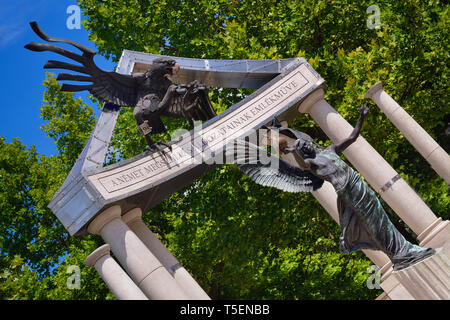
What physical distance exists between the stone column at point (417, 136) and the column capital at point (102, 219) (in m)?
7.14

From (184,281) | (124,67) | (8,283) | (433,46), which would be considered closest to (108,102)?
(124,67)

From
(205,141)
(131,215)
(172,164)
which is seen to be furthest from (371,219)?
(131,215)

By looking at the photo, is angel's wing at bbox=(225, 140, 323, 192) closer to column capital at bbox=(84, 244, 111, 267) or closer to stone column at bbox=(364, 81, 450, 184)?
column capital at bbox=(84, 244, 111, 267)

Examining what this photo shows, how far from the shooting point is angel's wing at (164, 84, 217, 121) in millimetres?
12559

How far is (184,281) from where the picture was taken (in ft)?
38.5

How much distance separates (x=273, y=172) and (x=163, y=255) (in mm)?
4142

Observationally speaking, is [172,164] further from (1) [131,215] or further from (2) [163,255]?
(2) [163,255]

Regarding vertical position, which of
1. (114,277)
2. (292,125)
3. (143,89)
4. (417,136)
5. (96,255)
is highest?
(143,89)

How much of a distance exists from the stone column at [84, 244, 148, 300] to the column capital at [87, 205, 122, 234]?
745 millimetres

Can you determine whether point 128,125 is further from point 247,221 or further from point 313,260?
point 313,260

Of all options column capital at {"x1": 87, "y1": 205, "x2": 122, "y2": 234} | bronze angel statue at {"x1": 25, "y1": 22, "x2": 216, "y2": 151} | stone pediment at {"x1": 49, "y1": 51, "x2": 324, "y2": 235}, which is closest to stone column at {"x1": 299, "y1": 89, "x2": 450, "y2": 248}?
stone pediment at {"x1": 49, "y1": 51, "x2": 324, "y2": 235}

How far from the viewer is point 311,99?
42.7 ft

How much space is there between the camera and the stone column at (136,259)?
31.8 ft

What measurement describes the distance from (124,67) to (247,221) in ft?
21.6
